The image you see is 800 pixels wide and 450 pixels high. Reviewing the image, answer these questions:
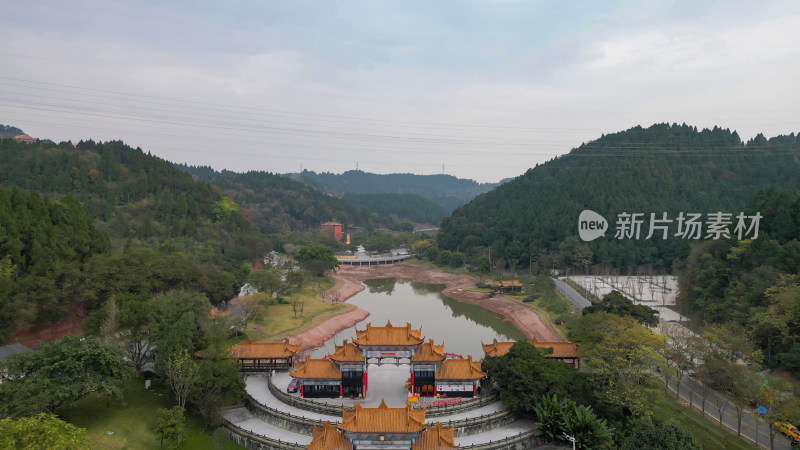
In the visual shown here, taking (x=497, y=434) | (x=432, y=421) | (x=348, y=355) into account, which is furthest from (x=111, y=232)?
(x=497, y=434)

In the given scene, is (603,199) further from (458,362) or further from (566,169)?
(458,362)

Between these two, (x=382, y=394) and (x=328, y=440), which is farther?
(x=382, y=394)

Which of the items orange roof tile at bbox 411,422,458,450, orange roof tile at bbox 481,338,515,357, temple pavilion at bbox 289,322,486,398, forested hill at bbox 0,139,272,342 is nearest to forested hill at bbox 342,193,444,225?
forested hill at bbox 0,139,272,342

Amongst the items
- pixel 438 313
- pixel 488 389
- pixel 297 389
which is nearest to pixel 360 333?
pixel 297 389

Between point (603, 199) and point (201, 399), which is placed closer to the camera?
point (201, 399)

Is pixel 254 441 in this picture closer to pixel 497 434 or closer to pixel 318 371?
pixel 318 371

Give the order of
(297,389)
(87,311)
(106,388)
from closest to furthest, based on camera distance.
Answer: (106,388) → (297,389) → (87,311)
